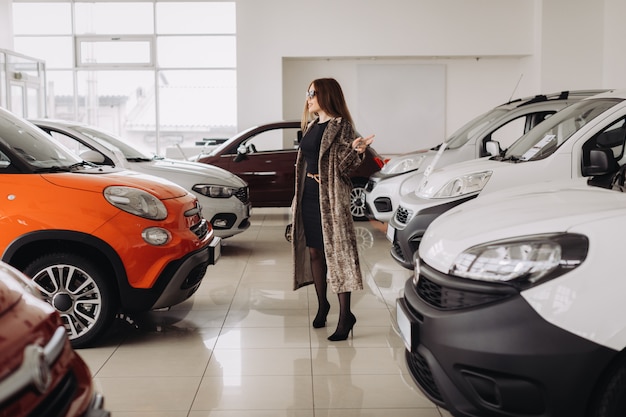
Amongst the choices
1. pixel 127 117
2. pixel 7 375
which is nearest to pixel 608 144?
pixel 7 375

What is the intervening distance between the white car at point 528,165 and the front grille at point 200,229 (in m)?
1.47

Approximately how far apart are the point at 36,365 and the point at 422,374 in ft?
4.90

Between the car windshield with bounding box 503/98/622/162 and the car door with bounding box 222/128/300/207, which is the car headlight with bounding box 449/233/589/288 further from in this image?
the car door with bounding box 222/128/300/207

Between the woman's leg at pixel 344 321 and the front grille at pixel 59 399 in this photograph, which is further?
the woman's leg at pixel 344 321

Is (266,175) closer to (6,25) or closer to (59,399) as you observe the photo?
(6,25)

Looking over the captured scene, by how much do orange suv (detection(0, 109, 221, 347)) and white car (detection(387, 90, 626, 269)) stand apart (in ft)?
6.02

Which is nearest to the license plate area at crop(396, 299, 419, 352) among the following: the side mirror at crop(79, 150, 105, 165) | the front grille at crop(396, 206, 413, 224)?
the front grille at crop(396, 206, 413, 224)

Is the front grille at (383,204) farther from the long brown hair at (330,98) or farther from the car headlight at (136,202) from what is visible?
the car headlight at (136,202)

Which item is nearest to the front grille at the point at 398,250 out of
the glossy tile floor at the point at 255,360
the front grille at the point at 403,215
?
the front grille at the point at 403,215

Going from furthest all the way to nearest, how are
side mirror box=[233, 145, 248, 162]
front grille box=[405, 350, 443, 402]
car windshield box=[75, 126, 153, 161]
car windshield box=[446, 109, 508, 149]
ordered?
side mirror box=[233, 145, 248, 162]
car windshield box=[446, 109, 508, 149]
car windshield box=[75, 126, 153, 161]
front grille box=[405, 350, 443, 402]

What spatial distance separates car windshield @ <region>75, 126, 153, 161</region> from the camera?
7066 millimetres

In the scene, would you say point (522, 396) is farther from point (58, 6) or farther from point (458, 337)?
point (58, 6)

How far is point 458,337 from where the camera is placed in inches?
94.9

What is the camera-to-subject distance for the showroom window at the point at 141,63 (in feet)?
51.5
